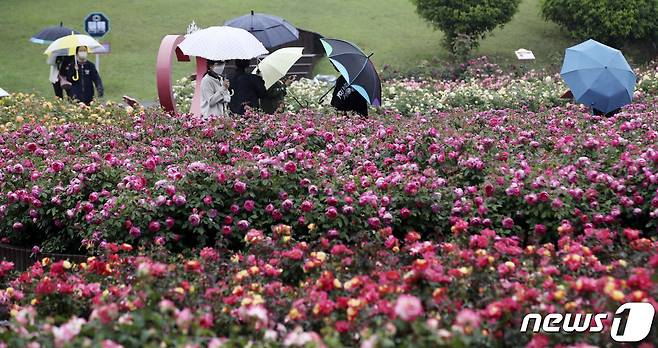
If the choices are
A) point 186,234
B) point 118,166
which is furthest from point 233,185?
point 118,166

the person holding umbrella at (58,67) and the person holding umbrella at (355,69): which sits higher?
→ the person holding umbrella at (355,69)

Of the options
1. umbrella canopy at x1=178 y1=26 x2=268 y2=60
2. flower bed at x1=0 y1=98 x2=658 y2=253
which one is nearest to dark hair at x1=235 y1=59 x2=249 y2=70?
umbrella canopy at x1=178 y1=26 x2=268 y2=60

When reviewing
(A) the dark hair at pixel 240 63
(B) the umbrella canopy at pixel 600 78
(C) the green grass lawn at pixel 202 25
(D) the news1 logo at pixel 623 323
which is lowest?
(C) the green grass lawn at pixel 202 25

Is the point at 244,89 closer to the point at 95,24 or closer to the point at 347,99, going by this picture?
the point at 347,99

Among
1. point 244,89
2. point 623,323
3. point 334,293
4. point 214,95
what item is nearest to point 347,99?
point 244,89

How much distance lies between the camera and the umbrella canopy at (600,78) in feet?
27.4

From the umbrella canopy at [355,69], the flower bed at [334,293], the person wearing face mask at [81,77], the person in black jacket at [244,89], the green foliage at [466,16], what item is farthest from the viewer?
the green foliage at [466,16]

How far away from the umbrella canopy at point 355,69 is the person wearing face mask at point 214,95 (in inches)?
40.5

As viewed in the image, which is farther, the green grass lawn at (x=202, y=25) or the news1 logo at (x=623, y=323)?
the green grass lawn at (x=202, y=25)

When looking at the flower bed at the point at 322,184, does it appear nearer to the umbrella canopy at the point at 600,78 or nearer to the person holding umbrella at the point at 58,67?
the umbrella canopy at the point at 600,78

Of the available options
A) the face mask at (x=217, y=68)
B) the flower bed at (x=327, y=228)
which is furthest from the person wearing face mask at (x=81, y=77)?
the flower bed at (x=327, y=228)

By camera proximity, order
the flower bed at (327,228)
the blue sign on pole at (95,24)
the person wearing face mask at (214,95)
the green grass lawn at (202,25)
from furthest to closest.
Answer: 1. the green grass lawn at (202,25)
2. the blue sign on pole at (95,24)
3. the person wearing face mask at (214,95)
4. the flower bed at (327,228)

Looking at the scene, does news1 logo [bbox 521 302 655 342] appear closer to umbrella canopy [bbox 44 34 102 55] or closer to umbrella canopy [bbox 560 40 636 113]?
umbrella canopy [bbox 560 40 636 113]

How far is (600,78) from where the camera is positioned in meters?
8.34
